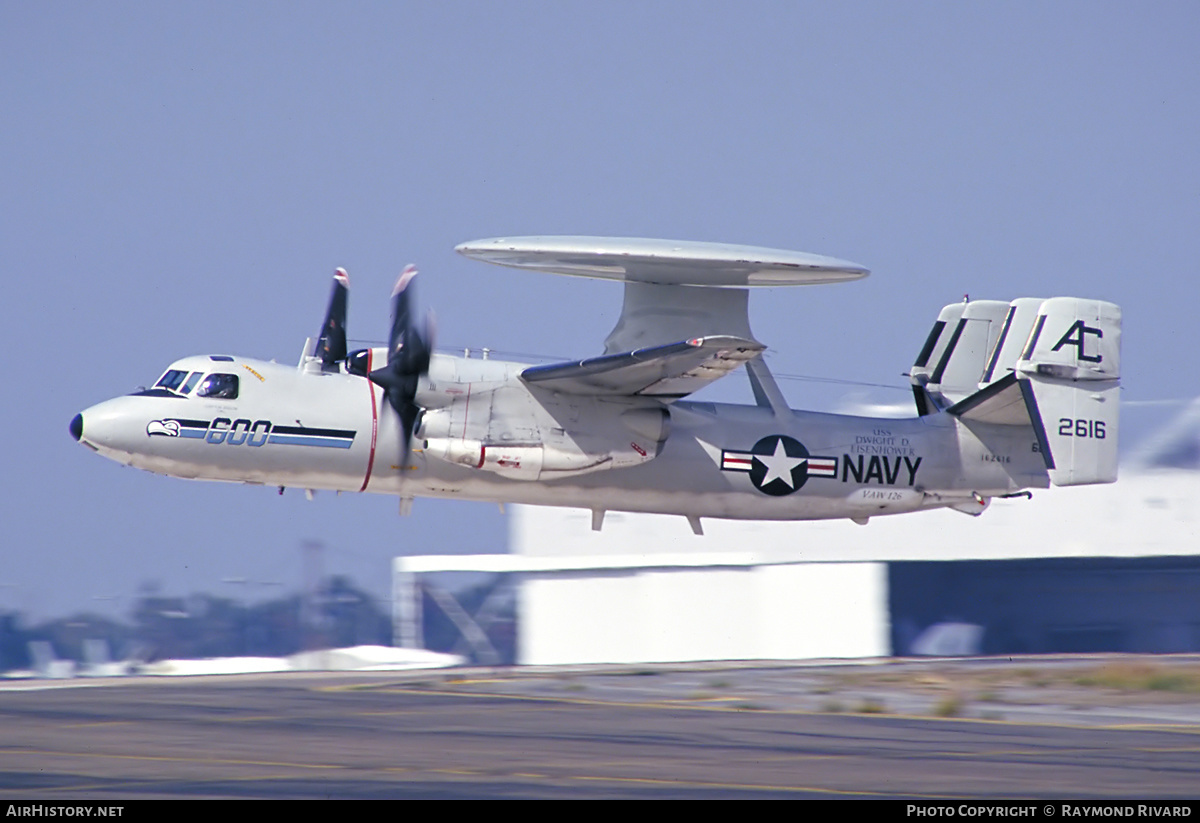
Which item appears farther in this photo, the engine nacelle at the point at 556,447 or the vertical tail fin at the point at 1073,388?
the vertical tail fin at the point at 1073,388

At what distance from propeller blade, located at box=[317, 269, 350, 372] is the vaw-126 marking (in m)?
0.03

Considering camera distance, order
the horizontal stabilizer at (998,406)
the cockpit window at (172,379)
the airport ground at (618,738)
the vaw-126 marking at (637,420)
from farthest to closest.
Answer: the horizontal stabilizer at (998,406)
the cockpit window at (172,379)
the vaw-126 marking at (637,420)
the airport ground at (618,738)

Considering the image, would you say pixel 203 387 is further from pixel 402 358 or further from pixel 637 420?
pixel 637 420

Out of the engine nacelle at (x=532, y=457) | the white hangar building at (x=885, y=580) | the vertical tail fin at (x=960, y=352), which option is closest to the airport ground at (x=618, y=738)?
the engine nacelle at (x=532, y=457)

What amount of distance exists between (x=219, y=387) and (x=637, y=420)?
252 inches

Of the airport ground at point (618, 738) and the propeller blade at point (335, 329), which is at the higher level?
the propeller blade at point (335, 329)

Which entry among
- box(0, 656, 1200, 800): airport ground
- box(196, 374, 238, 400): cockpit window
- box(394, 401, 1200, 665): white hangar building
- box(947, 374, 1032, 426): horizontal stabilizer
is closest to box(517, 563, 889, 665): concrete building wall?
box(394, 401, 1200, 665): white hangar building

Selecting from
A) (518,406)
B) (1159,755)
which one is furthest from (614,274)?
(1159,755)

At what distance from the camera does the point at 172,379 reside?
834 inches

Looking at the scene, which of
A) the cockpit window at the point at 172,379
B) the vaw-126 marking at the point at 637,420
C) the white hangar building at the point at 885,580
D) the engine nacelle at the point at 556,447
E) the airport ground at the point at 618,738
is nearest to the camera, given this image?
the airport ground at the point at 618,738

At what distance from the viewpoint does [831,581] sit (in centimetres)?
4722

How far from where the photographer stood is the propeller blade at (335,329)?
2167 centimetres

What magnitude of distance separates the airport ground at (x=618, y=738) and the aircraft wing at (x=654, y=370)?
512cm

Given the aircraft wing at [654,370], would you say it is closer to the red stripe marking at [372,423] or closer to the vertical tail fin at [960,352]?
the red stripe marking at [372,423]
